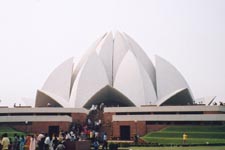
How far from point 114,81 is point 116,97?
139cm

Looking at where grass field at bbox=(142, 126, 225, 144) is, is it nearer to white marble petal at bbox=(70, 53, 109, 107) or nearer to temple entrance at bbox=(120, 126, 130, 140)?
temple entrance at bbox=(120, 126, 130, 140)

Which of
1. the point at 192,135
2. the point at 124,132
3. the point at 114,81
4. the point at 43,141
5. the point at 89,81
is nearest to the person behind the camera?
the point at 43,141

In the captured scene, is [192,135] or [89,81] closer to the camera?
[192,135]

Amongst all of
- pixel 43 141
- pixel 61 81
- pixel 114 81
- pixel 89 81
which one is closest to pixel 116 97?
pixel 114 81

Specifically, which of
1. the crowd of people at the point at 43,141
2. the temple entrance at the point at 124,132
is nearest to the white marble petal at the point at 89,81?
the crowd of people at the point at 43,141

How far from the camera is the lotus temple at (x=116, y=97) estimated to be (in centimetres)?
2708

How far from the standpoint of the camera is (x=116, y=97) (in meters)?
32.9

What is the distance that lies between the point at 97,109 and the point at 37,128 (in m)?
5.55

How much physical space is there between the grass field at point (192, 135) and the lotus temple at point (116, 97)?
5.05ft

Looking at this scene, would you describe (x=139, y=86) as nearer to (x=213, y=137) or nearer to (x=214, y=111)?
(x=214, y=111)

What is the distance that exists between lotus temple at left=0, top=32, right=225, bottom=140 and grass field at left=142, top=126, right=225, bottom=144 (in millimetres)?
1541

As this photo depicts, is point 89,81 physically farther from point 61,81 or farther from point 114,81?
point 61,81

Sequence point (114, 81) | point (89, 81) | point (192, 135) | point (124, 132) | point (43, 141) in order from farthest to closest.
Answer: point (114, 81), point (89, 81), point (124, 132), point (192, 135), point (43, 141)

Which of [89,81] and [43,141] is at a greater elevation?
[89,81]
